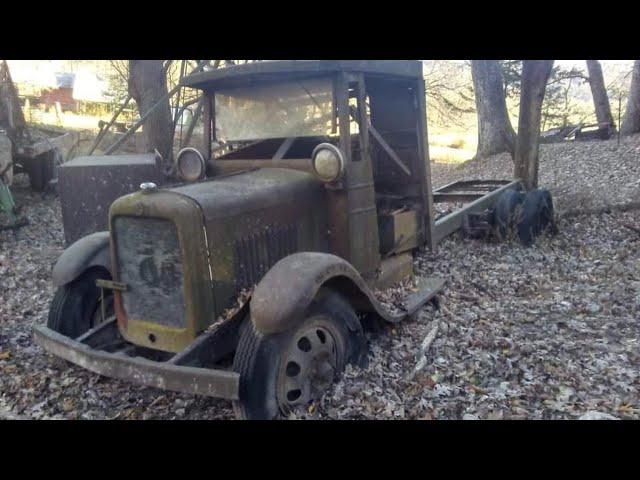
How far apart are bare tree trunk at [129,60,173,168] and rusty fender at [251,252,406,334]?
8.02 meters

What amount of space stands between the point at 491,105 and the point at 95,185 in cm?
1050

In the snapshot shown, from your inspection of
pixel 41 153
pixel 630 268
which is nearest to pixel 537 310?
pixel 630 268

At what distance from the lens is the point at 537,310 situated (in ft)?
18.5

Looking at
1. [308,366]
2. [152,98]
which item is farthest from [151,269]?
[152,98]

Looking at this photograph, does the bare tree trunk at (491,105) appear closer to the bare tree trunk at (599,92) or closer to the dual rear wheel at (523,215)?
the bare tree trunk at (599,92)

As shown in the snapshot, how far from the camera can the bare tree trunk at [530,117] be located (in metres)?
9.09

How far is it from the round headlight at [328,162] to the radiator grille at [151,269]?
1.37 meters

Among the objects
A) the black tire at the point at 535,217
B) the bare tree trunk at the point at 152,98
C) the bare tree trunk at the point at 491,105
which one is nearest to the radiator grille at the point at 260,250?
the black tire at the point at 535,217

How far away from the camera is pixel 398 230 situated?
18.9 feet

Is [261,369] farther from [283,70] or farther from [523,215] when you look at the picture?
[523,215]

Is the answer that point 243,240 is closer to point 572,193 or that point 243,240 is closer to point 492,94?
point 572,193

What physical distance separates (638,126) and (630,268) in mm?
9185

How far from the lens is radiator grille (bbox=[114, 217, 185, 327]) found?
3.90 metres

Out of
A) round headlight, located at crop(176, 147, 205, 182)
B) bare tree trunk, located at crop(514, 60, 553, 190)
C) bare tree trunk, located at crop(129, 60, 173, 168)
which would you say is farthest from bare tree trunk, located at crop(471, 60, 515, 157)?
round headlight, located at crop(176, 147, 205, 182)
